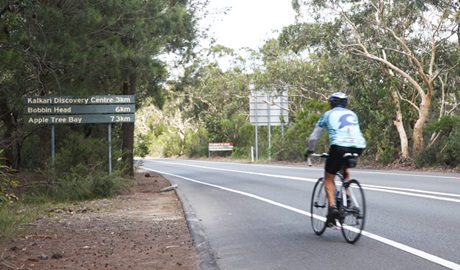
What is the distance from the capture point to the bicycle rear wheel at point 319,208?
8.00 m

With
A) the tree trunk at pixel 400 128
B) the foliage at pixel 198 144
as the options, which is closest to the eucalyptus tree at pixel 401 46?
the tree trunk at pixel 400 128

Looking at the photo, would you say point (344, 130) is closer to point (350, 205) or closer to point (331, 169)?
point (331, 169)

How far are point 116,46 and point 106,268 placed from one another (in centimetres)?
683

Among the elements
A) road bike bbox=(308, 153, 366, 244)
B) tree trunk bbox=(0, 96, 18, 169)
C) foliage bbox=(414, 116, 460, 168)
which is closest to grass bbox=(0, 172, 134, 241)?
tree trunk bbox=(0, 96, 18, 169)

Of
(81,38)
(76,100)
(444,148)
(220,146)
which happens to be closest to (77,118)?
(76,100)

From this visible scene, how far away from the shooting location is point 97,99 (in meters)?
16.2

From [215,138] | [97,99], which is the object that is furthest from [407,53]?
[215,138]

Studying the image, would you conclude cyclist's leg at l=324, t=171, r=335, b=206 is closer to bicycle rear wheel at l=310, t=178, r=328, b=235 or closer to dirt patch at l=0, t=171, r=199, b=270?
bicycle rear wheel at l=310, t=178, r=328, b=235

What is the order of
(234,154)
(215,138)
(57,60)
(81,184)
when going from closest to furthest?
(57,60) < (81,184) < (234,154) < (215,138)

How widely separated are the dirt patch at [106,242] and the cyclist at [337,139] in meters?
1.92

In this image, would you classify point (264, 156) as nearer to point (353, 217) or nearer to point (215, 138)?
point (215, 138)

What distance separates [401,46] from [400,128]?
390 centimetres

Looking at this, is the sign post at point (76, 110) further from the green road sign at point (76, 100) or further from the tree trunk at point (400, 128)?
the tree trunk at point (400, 128)

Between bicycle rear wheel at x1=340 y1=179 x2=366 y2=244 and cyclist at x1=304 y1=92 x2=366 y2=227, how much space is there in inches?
5.5
